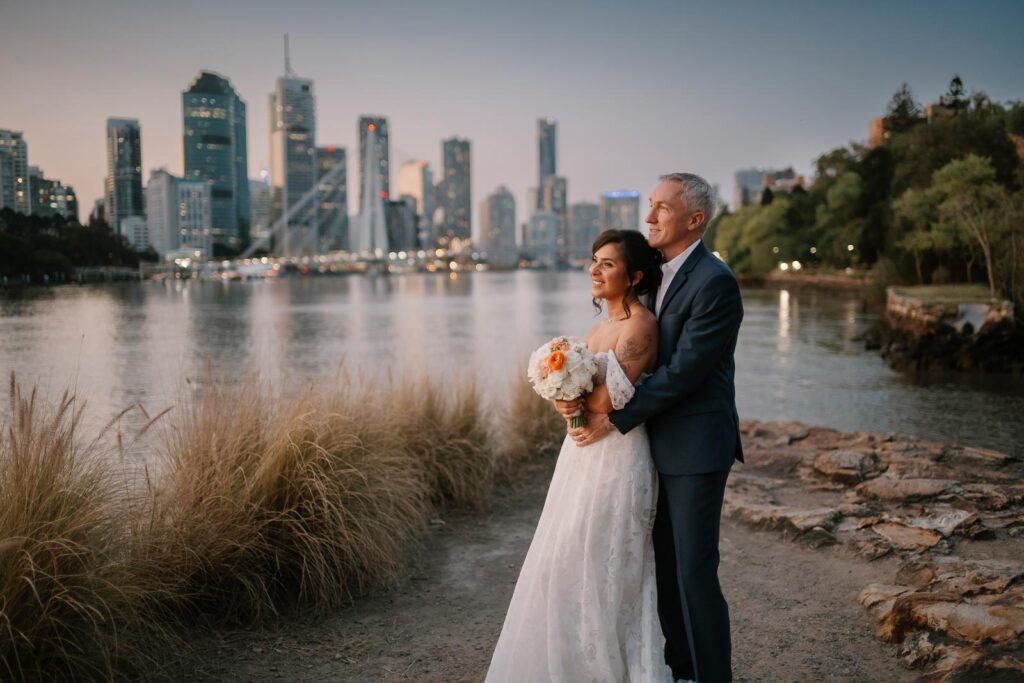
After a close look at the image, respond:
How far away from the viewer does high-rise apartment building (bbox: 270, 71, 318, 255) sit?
14638 centimetres

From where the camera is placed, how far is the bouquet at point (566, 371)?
3.33 metres

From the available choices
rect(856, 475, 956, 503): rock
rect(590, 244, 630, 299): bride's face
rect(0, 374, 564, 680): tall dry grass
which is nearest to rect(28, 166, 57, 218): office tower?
rect(0, 374, 564, 680): tall dry grass

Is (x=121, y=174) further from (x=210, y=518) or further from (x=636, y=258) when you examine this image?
(x=636, y=258)

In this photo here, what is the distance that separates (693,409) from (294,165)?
17206cm

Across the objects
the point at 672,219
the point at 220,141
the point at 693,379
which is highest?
the point at 220,141

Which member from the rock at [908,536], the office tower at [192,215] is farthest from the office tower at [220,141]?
the rock at [908,536]

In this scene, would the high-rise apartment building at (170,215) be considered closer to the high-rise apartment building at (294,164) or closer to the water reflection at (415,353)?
the water reflection at (415,353)

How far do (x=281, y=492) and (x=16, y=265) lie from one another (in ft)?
31.9

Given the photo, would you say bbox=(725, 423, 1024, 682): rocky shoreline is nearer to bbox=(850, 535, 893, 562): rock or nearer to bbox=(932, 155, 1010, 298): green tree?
bbox=(850, 535, 893, 562): rock

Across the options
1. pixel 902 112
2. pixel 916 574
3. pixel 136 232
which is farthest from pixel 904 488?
pixel 902 112

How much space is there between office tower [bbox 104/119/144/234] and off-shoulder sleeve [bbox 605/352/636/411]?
1500 cm

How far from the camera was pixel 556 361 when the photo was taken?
11.0 feet

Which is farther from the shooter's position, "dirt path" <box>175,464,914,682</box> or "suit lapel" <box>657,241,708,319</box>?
"dirt path" <box>175,464,914,682</box>

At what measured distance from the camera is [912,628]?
172 inches
